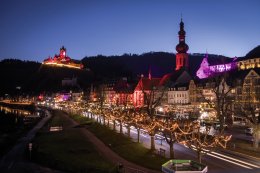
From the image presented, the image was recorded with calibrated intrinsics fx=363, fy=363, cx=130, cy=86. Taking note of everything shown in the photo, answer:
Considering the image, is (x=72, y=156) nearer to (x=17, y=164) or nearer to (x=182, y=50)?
(x=17, y=164)

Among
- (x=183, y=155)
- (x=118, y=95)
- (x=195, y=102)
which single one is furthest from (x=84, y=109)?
(x=183, y=155)

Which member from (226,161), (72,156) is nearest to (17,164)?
(72,156)

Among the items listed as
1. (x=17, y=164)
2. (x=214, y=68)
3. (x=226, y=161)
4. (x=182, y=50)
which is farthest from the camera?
(x=182, y=50)

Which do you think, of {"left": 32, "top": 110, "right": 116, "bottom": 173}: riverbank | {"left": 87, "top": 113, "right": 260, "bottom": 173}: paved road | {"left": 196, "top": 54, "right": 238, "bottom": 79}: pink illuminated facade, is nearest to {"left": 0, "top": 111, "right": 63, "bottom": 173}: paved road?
{"left": 32, "top": 110, "right": 116, "bottom": 173}: riverbank

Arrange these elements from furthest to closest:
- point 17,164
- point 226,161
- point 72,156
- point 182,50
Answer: point 182,50 → point 17,164 → point 72,156 → point 226,161

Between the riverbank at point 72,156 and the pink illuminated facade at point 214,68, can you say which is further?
the pink illuminated facade at point 214,68

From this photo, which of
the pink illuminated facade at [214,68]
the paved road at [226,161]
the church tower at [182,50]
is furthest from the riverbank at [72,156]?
the church tower at [182,50]

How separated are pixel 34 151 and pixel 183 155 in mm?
28889

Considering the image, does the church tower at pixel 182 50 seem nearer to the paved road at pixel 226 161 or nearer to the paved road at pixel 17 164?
the paved road at pixel 17 164

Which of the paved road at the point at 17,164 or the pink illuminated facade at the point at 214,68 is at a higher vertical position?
the pink illuminated facade at the point at 214,68

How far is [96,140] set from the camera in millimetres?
72312

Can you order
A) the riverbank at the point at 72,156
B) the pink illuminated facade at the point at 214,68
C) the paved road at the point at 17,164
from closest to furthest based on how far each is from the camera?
the riverbank at the point at 72,156 < the paved road at the point at 17,164 < the pink illuminated facade at the point at 214,68

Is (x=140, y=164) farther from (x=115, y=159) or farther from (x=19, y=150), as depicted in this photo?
(x=19, y=150)

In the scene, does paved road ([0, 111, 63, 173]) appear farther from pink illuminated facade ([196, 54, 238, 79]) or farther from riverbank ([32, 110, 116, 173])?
pink illuminated facade ([196, 54, 238, 79])
